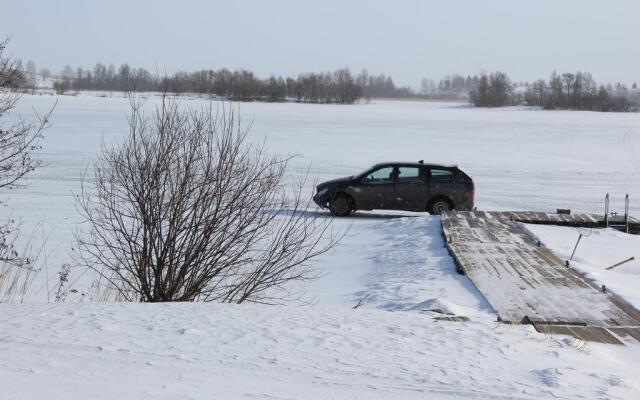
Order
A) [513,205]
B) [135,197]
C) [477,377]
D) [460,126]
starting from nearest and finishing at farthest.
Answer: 1. [477,377]
2. [135,197]
3. [513,205]
4. [460,126]

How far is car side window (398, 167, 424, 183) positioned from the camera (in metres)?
20.7

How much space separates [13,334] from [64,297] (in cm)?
451

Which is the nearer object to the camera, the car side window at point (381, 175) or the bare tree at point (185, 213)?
the bare tree at point (185, 213)

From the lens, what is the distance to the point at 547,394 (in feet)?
19.1

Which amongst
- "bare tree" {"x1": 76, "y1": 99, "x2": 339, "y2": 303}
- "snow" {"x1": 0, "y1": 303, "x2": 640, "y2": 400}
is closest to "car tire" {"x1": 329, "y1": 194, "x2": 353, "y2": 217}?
"bare tree" {"x1": 76, "y1": 99, "x2": 339, "y2": 303}

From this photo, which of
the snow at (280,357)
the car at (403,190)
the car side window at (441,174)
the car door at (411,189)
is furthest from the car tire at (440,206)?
the snow at (280,357)

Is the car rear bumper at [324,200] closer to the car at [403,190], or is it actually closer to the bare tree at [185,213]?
the car at [403,190]

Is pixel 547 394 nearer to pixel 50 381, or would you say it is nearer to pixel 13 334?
pixel 50 381

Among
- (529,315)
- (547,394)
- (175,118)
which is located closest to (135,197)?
(175,118)

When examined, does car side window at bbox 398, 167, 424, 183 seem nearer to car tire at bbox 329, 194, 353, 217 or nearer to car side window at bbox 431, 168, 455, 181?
car side window at bbox 431, 168, 455, 181

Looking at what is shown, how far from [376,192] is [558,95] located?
116897mm

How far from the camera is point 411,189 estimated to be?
68.0ft

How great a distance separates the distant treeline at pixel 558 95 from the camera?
390ft

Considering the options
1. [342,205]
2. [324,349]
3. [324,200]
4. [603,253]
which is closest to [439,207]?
[342,205]
